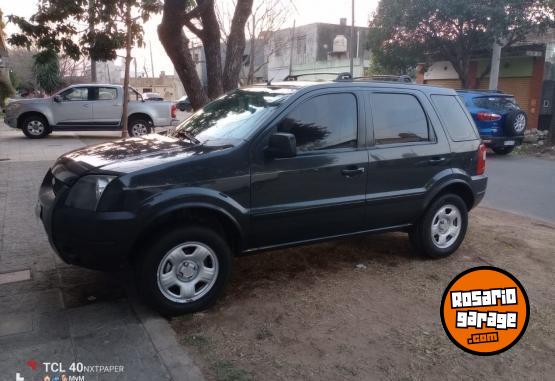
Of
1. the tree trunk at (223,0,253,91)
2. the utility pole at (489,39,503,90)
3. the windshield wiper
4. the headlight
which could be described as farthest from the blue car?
the headlight

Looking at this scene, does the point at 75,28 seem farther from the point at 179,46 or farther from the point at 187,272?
the point at 187,272

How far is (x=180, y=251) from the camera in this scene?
12.4 ft

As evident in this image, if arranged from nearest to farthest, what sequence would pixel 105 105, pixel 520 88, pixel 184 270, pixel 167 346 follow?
pixel 167 346 < pixel 184 270 < pixel 105 105 < pixel 520 88

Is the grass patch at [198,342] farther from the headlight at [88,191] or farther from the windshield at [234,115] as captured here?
the windshield at [234,115]

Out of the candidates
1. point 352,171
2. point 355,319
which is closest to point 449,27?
point 352,171

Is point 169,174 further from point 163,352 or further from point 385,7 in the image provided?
point 385,7

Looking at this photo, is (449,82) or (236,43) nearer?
(236,43)

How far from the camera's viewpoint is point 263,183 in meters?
4.06

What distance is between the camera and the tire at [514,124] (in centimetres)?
1322

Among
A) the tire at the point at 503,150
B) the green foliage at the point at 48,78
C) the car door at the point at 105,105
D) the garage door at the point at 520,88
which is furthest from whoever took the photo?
the green foliage at the point at 48,78

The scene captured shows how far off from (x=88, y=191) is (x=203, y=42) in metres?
5.80

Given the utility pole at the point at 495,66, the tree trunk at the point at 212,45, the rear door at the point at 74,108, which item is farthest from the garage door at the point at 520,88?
the tree trunk at the point at 212,45

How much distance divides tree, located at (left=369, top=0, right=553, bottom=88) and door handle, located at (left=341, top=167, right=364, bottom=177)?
17.1 metres

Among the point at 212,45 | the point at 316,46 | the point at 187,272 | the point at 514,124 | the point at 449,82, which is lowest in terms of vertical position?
the point at 187,272
